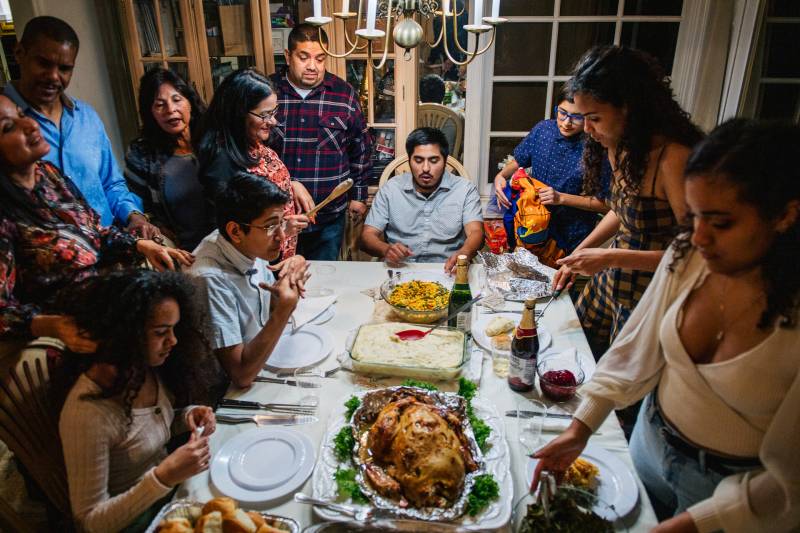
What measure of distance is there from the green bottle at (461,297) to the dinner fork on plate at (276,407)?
1.87 feet

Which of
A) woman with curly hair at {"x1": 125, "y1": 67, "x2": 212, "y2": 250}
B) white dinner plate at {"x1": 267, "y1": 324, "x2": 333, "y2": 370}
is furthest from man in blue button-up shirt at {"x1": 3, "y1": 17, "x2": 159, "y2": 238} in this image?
white dinner plate at {"x1": 267, "y1": 324, "x2": 333, "y2": 370}

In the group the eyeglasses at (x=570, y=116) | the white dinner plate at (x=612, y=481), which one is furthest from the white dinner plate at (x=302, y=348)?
the eyeglasses at (x=570, y=116)

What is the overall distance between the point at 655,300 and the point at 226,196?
50.2 inches

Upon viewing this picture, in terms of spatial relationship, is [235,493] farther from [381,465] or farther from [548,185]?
[548,185]

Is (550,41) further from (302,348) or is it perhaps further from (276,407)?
(276,407)

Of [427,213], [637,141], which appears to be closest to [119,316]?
[637,141]

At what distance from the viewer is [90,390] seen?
115 cm

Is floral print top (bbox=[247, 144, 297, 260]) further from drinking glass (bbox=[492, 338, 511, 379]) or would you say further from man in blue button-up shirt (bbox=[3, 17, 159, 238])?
drinking glass (bbox=[492, 338, 511, 379])

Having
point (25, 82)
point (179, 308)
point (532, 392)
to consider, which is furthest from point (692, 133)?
point (25, 82)

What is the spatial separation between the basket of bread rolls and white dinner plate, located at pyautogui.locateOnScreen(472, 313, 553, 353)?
882 millimetres

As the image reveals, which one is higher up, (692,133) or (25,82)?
(25,82)

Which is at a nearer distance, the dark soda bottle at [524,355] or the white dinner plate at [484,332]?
the dark soda bottle at [524,355]

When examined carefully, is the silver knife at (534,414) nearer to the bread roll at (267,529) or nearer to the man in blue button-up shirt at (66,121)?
the bread roll at (267,529)

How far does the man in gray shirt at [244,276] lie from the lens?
4.93 ft
